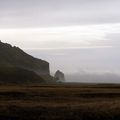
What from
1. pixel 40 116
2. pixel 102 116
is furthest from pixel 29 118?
pixel 102 116

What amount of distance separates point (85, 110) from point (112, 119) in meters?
4.11

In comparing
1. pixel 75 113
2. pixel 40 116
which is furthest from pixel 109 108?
pixel 40 116

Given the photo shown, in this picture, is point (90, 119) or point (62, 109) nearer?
point (90, 119)

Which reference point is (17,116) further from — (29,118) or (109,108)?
(109,108)

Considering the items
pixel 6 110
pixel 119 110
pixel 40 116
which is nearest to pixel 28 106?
pixel 6 110

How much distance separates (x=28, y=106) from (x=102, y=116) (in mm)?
11216

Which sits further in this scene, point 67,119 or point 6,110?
point 6,110

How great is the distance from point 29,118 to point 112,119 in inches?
346

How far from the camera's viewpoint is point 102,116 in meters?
48.8

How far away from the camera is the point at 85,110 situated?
51438mm

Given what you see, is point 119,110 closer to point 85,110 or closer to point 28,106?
point 85,110

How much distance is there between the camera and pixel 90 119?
48.2m

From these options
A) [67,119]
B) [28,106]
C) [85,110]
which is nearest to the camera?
[67,119]

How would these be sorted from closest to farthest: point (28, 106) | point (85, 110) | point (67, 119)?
point (67, 119) < point (85, 110) < point (28, 106)
